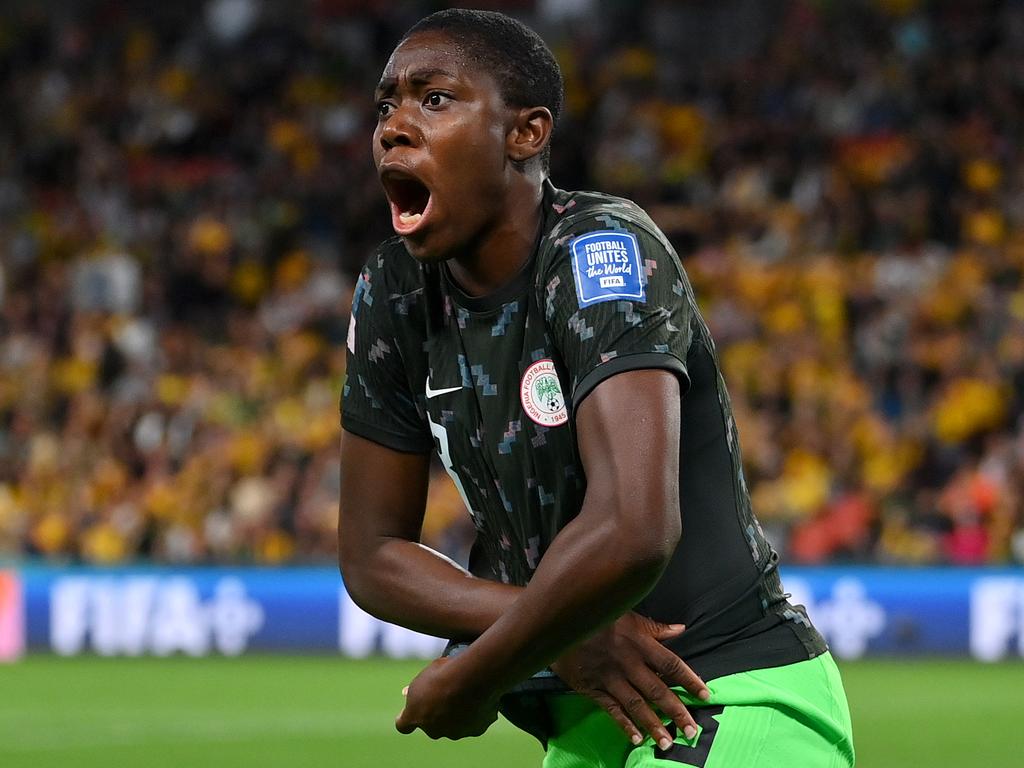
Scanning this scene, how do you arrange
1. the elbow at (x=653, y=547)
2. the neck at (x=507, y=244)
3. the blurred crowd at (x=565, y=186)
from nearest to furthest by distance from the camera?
the elbow at (x=653, y=547) < the neck at (x=507, y=244) < the blurred crowd at (x=565, y=186)

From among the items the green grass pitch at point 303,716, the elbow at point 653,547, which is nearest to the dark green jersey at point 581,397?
the elbow at point 653,547

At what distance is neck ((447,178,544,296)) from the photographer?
2.97m

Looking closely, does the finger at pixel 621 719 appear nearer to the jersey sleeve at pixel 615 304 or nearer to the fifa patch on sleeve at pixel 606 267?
the jersey sleeve at pixel 615 304

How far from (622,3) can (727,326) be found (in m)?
6.45

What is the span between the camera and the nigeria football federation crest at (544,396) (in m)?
2.87

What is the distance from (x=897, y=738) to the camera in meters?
9.86

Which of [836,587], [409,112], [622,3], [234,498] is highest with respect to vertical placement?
[622,3]

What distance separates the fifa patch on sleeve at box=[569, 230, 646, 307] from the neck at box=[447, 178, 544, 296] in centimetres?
17

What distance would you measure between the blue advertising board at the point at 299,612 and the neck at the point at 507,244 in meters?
10.8

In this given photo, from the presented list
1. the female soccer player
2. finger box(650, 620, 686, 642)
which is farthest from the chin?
finger box(650, 620, 686, 642)

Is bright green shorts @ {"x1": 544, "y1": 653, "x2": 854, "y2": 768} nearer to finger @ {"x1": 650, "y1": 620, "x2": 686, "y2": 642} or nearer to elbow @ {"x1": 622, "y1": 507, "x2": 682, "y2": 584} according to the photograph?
finger @ {"x1": 650, "y1": 620, "x2": 686, "y2": 642}

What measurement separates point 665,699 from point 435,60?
43.4 inches

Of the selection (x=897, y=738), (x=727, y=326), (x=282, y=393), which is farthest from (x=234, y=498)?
(x=897, y=738)

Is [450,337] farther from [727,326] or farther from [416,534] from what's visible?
[727,326]
